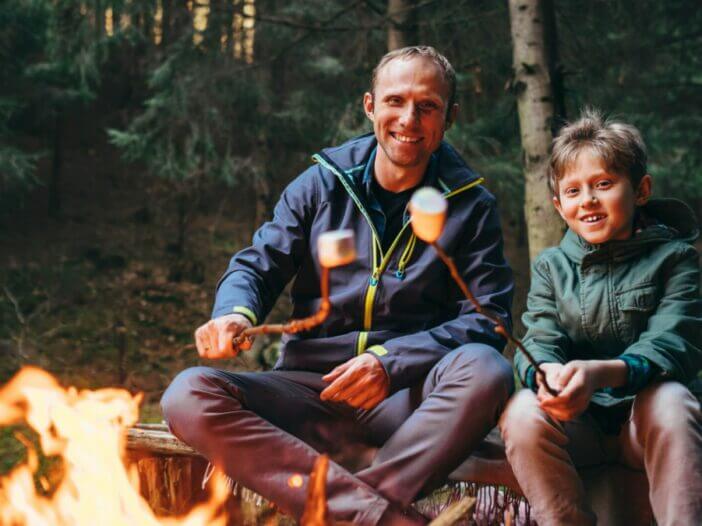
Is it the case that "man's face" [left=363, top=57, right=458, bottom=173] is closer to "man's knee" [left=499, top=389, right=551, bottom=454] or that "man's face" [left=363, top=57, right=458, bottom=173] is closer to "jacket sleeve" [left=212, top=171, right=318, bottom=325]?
"jacket sleeve" [left=212, top=171, right=318, bottom=325]

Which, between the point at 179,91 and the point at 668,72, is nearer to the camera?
the point at 179,91

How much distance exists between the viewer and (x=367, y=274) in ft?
9.52

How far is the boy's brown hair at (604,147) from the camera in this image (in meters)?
2.59

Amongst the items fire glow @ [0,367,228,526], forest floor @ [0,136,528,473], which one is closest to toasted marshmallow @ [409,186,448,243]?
fire glow @ [0,367,228,526]

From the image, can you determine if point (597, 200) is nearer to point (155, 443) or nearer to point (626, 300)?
point (626, 300)

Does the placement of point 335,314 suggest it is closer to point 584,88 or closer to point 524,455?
point 524,455

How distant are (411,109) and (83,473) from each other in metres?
1.90

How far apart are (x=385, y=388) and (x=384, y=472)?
0.31 metres

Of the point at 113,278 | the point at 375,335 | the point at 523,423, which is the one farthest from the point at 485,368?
the point at 113,278

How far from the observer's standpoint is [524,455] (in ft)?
7.74

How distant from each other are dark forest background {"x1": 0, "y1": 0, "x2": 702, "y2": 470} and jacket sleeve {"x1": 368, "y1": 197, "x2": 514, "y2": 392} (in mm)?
3743

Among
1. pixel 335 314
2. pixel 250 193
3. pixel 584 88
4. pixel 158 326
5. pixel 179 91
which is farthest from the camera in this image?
pixel 250 193

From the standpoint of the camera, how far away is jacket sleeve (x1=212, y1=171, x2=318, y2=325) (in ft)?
9.17

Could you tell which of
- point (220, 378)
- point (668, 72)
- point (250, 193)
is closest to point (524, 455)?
point (220, 378)
